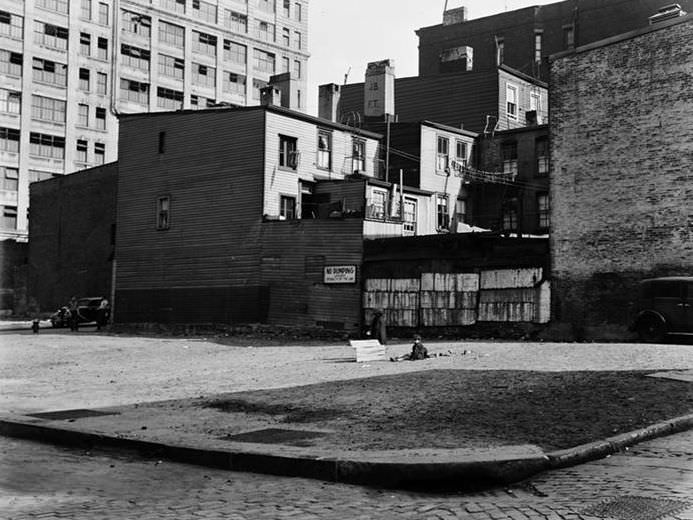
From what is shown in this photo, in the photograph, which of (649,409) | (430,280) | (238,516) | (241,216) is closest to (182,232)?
(241,216)

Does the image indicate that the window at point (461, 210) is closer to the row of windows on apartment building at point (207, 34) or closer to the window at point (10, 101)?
the window at point (10, 101)

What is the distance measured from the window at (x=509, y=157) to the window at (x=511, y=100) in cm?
516

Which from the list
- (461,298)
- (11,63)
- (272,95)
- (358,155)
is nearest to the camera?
(461,298)

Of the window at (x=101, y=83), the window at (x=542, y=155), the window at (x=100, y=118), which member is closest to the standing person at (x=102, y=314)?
the window at (x=542, y=155)

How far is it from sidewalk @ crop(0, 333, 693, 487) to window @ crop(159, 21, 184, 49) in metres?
51.4

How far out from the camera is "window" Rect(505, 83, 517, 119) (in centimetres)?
4875

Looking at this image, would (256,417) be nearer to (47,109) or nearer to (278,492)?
(278,492)

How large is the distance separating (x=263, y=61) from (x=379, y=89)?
38291mm

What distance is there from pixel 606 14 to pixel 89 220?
36.8 metres

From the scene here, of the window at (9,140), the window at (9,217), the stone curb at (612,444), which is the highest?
the window at (9,140)

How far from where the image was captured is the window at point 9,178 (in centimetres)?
6338

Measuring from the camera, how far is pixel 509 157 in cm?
4416

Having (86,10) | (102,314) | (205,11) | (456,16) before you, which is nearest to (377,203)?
(102,314)

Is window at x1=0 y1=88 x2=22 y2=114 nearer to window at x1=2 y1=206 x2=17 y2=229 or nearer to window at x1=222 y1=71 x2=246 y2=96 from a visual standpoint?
window at x1=2 y1=206 x2=17 y2=229
